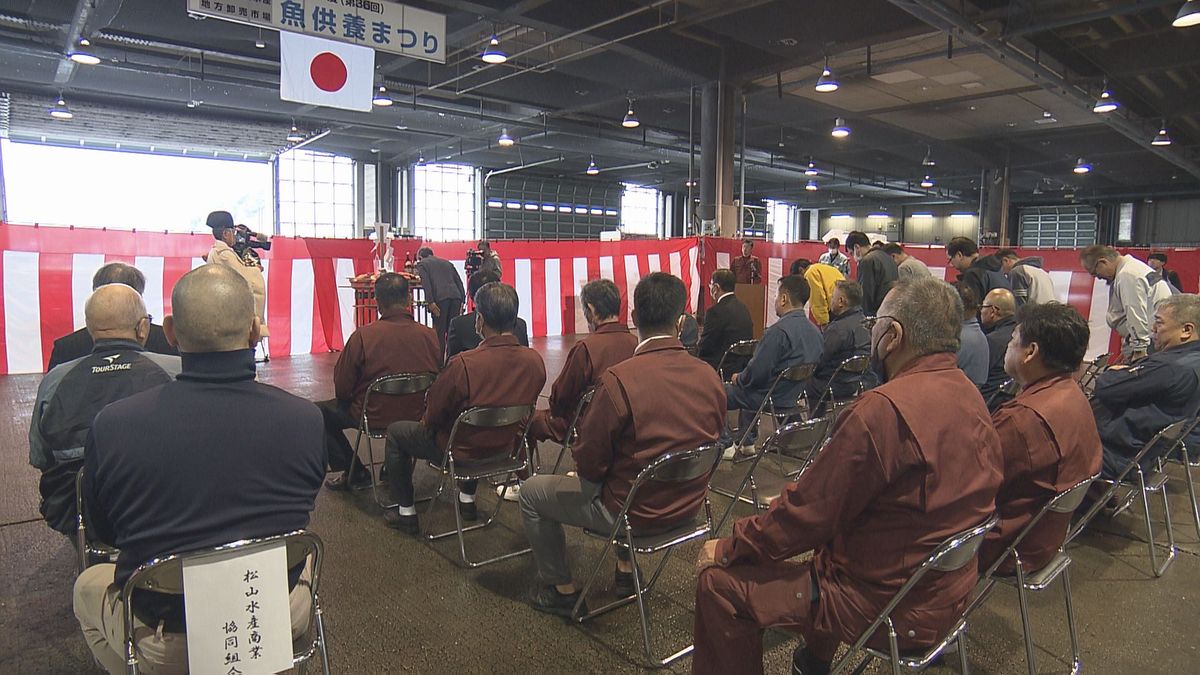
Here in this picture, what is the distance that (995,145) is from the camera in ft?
58.7

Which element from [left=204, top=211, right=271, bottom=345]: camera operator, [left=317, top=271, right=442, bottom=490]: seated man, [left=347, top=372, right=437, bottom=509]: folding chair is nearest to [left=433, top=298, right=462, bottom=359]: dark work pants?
[left=204, top=211, right=271, bottom=345]: camera operator

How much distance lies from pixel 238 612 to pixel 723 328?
3.70 meters

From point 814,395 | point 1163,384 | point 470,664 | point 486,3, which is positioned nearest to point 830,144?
point 486,3

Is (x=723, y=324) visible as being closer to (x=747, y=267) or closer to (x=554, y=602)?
(x=554, y=602)

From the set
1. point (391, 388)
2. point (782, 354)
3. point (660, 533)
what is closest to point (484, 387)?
point (391, 388)

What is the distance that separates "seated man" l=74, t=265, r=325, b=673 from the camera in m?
1.44

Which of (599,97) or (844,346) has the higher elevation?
(599,97)

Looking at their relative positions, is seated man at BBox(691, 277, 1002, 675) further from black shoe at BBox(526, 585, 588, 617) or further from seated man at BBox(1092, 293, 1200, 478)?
seated man at BBox(1092, 293, 1200, 478)

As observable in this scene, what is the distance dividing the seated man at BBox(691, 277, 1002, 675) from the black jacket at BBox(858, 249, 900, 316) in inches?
184

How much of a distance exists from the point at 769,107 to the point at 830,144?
5.10 meters

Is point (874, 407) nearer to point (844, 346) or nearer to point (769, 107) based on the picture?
point (844, 346)

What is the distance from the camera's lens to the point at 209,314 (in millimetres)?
1514

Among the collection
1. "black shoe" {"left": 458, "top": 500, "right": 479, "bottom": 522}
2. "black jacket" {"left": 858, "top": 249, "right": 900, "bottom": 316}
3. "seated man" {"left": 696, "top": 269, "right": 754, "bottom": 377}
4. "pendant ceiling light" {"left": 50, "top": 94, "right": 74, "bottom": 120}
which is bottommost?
"black shoe" {"left": 458, "top": 500, "right": 479, "bottom": 522}

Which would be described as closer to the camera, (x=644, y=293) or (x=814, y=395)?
(x=644, y=293)
